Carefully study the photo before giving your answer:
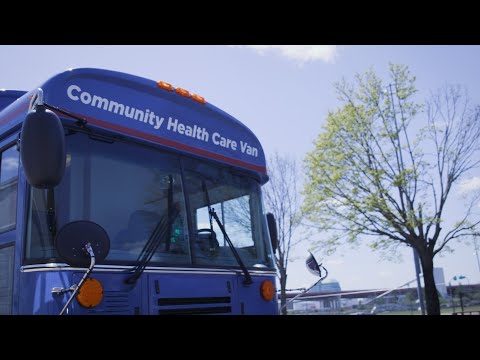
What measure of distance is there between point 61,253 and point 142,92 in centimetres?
178

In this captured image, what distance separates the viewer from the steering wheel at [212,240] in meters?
4.03

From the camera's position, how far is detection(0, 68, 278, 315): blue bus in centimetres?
298

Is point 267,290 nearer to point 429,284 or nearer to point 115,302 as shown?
point 115,302

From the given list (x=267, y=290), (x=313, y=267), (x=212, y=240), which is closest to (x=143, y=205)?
(x=212, y=240)

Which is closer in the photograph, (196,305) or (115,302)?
(115,302)

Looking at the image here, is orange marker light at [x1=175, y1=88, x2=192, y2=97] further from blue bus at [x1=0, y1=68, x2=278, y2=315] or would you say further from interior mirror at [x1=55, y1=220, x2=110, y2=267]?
interior mirror at [x1=55, y1=220, x2=110, y2=267]

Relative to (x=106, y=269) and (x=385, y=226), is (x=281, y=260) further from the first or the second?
(x=106, y=269)

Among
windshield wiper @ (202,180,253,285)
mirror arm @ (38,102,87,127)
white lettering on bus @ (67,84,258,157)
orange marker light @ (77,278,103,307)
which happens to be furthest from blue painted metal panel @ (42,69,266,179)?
orange marker light @ (77,278,103,307)

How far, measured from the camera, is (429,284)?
1477cm

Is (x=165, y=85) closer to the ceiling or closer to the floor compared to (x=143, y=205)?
closer to the ceiling

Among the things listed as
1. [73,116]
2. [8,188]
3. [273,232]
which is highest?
[73,116]

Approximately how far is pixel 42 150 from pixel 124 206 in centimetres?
88

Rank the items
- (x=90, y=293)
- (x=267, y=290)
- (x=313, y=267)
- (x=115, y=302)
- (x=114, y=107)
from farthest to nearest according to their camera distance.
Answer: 1. (x=313, y=267)
2. (x=267, y=290)
3. (x=114, y=107)
4. (x=115, y=302)
5. (x=90, y=293)
